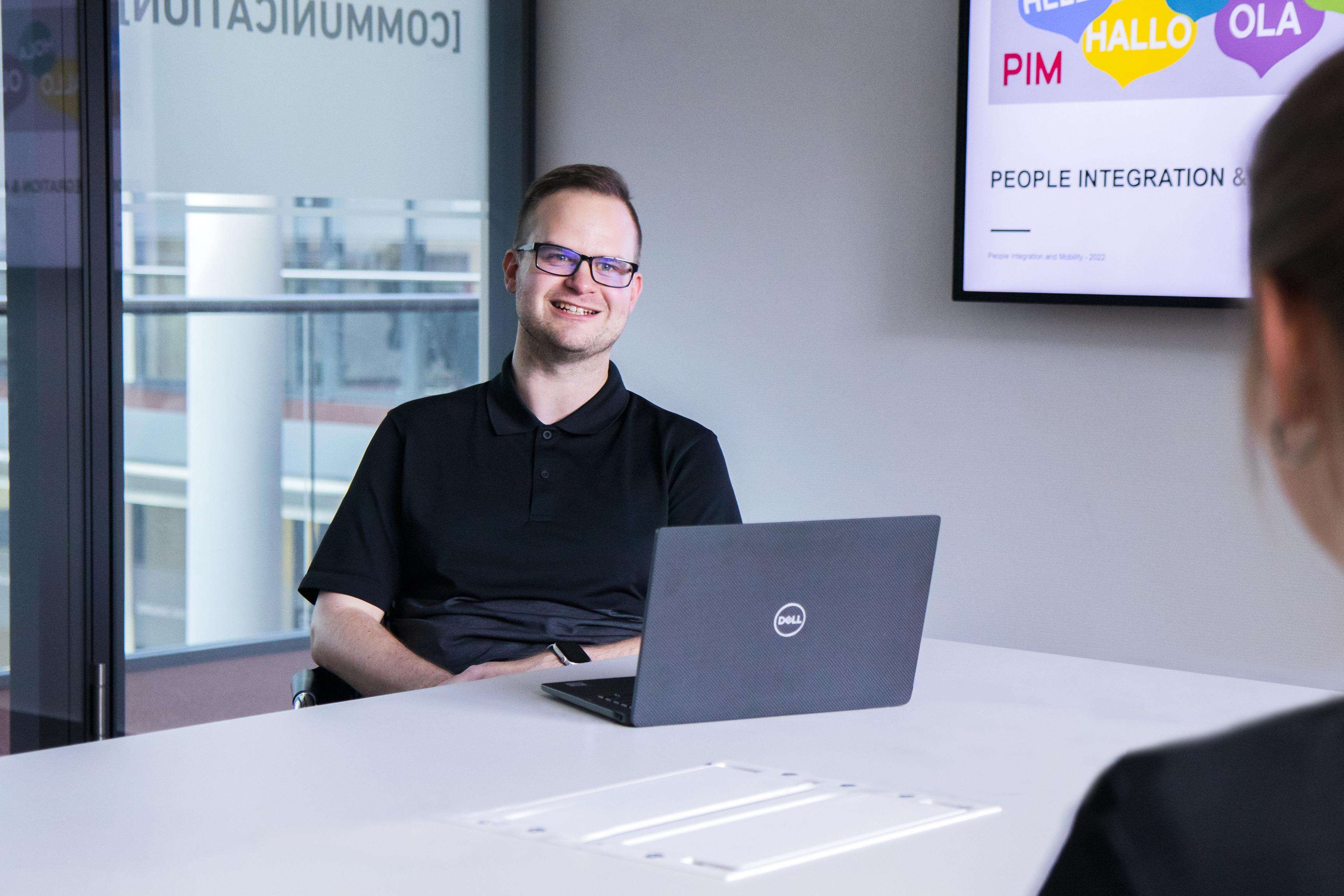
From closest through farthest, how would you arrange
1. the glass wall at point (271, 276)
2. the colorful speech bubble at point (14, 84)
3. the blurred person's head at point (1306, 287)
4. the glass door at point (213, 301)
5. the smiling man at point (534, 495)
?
1. the blurred person's head at point (1306, 287)
2. the smiling man at point (534, 495)
3. the colorful speech bubble at point (14, 84)
4. the glass door at point (213, 301)
5. the glass wall at point (271, 276)

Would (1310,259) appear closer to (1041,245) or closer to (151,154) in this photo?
(1041,245)

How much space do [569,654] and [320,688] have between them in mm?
365

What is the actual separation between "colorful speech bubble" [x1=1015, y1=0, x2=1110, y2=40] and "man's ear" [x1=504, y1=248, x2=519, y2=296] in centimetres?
123

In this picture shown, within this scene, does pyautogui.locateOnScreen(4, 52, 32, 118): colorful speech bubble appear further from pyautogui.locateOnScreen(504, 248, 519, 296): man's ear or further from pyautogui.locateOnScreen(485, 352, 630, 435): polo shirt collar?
pyautogui.locateOnScreen(485, 352, 630, 435): polo shirt collar

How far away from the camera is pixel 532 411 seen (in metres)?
2.40

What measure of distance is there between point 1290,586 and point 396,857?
7.11 ft

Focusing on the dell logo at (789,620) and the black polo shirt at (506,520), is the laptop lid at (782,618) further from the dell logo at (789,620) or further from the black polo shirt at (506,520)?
the black polo shirt at (506,520)

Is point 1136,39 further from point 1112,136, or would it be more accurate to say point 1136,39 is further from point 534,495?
point 534,495

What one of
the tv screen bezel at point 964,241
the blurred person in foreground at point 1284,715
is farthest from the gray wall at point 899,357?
the blurred person in foreground at point 1284,715

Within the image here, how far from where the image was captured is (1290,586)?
9.27 ft

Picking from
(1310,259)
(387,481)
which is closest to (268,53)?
(387,481)

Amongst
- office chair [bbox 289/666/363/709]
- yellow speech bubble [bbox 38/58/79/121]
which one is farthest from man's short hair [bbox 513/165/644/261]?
yellow speech bubble [bbox 38/58/79/121]

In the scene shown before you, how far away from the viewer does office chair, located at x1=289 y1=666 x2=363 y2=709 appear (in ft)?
6.66

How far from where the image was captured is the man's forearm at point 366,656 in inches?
82.3
